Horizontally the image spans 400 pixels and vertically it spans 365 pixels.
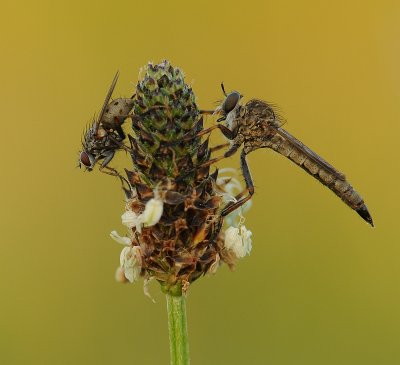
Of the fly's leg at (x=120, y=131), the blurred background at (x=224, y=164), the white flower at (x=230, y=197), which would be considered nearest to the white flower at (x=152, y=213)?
the white flower at (x=230, y=197)

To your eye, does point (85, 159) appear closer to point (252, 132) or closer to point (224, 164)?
point (252, 132)

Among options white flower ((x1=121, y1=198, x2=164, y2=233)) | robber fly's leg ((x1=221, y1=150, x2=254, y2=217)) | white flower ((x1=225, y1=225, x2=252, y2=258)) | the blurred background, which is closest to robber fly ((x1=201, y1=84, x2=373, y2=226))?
robber fly's leg ((x1=221, y1=150, x2=254, y2=217))

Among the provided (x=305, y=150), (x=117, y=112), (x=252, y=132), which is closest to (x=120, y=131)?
(x=117, y=112)

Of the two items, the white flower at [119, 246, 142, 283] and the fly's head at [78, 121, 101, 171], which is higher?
the fly's head at [78, 121, 101, 171]

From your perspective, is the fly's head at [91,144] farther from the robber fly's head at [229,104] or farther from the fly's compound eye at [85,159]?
the robber fly's head at [229,104]

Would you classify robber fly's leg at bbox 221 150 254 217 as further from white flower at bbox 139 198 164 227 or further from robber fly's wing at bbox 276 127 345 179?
white flower at bbox 139 198 164 227

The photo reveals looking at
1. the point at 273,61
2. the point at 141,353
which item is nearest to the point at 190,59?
the point at 273,61
